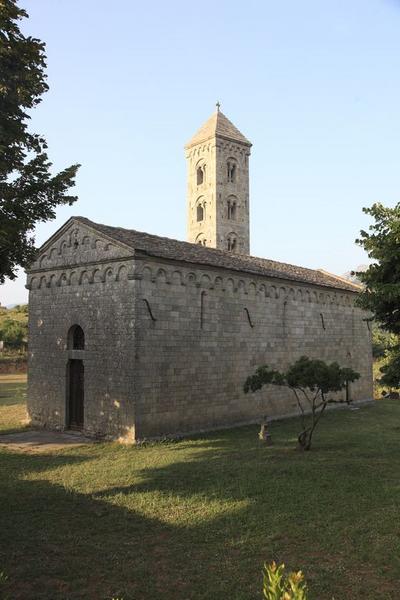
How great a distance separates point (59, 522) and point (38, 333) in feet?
36.9

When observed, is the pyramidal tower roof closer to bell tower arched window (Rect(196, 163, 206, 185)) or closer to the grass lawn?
bell tower arched window (Rect(196, 163, 206, 185))

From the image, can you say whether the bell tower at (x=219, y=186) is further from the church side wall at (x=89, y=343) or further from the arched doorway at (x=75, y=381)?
the arched doorway at (x=75, y=381)

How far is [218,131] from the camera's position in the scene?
127 feet

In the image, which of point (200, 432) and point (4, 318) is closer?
point (200, 432)

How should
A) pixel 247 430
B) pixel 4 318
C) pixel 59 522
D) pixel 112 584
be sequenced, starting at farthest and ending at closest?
pixel 4 318 < pixel 247 430 < pixel 59 522 < pixel 112 584

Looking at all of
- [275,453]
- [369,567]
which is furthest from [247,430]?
[369,567]

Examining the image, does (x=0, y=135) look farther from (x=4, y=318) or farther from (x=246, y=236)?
(x=4, y=318)

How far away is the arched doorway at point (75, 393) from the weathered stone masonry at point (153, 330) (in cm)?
21

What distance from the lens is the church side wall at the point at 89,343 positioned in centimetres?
1545

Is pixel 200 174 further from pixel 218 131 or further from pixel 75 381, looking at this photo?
pixel 75 381

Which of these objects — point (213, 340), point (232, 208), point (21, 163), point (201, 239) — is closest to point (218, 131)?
point (232, 208)

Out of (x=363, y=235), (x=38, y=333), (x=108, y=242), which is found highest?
(x=108, y=242)

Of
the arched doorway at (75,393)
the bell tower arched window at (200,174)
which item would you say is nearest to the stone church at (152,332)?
the arched doorway at (75,393)

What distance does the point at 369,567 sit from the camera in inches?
268
